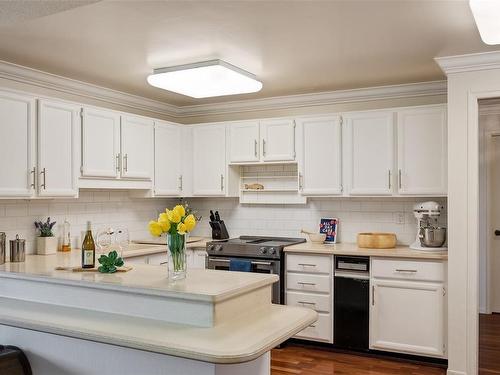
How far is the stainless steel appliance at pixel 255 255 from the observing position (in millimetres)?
4887

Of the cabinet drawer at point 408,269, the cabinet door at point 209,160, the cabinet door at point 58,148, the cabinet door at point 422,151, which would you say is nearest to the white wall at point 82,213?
the cabinet door at point 58,148

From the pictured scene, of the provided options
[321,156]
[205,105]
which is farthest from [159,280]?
[205,105]

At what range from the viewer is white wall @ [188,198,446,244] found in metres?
5.06

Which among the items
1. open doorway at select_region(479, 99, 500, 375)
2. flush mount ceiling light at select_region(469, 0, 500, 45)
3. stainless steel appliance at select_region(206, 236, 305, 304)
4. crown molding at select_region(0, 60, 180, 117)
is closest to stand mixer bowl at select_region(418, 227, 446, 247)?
stainless steel appliance at select_region(206, 236, 305, 304)

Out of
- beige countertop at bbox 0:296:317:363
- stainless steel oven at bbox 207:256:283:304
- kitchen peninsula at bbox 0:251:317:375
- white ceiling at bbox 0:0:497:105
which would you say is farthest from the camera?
stainless steel oven at bbox 207:256:283:304

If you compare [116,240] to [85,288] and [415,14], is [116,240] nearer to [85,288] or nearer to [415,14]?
[85,288]

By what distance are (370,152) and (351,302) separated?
1401 mm

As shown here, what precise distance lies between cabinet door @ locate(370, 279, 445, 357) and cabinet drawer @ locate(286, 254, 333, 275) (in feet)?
1.48

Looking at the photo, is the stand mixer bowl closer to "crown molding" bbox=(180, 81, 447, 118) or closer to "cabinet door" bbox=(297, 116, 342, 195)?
"cabinet door" bbox=(297, 116, 342, 195)

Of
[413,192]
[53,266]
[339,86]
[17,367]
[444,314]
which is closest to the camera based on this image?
[17,367]

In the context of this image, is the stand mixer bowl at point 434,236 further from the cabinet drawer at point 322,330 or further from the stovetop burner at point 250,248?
the stovetop burner at point 250,248

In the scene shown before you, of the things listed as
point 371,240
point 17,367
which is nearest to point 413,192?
point 371,240

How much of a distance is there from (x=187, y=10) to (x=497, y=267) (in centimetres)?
495

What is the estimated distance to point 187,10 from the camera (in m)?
2.97
